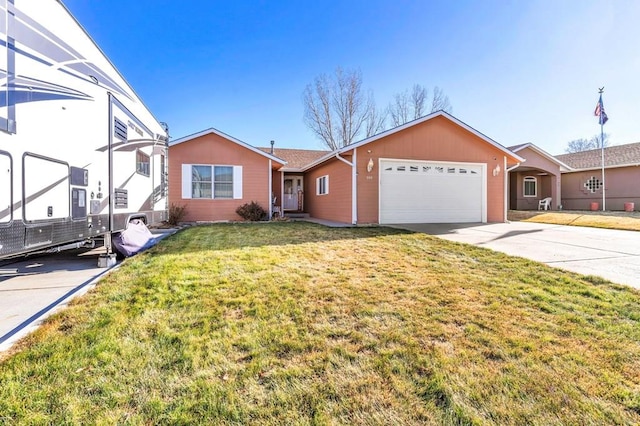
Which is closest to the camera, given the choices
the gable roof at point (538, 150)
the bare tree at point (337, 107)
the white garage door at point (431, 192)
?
the white garage door at point (431, 192)

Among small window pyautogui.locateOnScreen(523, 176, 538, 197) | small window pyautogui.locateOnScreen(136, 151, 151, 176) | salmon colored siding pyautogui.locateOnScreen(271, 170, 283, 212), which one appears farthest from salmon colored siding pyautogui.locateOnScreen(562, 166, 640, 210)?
small window pyautogui.locateOnScreen(136, 151, 151, 176)

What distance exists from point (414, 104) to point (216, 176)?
831 inches

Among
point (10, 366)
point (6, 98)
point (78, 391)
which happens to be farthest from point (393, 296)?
point (6, 98)

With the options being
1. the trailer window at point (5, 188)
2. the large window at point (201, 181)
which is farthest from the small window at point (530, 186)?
the trailer window at point (5, 188)

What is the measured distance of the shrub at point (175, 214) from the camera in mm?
12195

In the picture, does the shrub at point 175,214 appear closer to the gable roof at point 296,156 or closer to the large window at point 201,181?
the large window at point 201,181

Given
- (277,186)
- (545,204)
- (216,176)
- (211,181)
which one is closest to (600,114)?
(545,204)

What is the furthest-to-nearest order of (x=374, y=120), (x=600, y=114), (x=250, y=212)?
(x=374, y=120) < (x=600, y=114) < (x=250, y=212)

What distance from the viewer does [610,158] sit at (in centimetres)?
1977

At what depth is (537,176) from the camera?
72.0 feet

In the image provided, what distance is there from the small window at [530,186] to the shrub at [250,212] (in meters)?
19.5

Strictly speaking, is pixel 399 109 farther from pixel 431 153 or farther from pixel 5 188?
pixel 5 188

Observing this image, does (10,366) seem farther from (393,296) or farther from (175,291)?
(393,296)

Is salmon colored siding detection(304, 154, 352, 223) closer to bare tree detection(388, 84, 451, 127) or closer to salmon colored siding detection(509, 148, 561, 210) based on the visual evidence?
salmon colored siding detection(509, 148, 561, 210)
